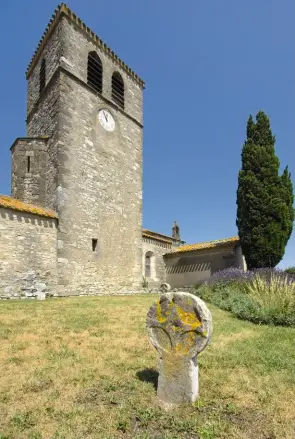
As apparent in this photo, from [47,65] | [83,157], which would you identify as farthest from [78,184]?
[47,65]

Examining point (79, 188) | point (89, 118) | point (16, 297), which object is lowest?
point (16, 297)

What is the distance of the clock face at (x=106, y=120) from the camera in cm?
1602

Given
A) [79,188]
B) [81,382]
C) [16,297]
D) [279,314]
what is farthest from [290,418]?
[79,188]

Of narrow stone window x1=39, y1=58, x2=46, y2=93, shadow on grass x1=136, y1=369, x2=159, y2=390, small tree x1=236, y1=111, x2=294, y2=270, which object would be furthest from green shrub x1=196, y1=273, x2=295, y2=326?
narrow stone window x1=39, y1=58, x2=46, y2=93

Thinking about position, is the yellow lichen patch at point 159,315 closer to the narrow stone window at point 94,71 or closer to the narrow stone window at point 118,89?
Answer: the narrow stone window at point 94,71

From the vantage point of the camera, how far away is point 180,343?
3.47m

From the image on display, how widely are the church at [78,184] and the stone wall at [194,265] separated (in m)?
0.07

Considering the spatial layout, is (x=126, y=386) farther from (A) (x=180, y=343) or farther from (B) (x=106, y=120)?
(B) (x=106, y=120)

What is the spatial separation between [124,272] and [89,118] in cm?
857

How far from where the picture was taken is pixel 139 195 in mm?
17859

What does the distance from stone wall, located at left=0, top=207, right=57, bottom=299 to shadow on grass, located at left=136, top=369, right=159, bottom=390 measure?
8358 mm

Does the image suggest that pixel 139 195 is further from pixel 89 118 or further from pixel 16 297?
pixel 16 297

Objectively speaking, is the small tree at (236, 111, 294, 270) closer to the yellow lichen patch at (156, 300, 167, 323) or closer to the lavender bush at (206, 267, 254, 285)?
the lavender bush at (206, 267, 254, 285)

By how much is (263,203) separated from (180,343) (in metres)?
15.1
